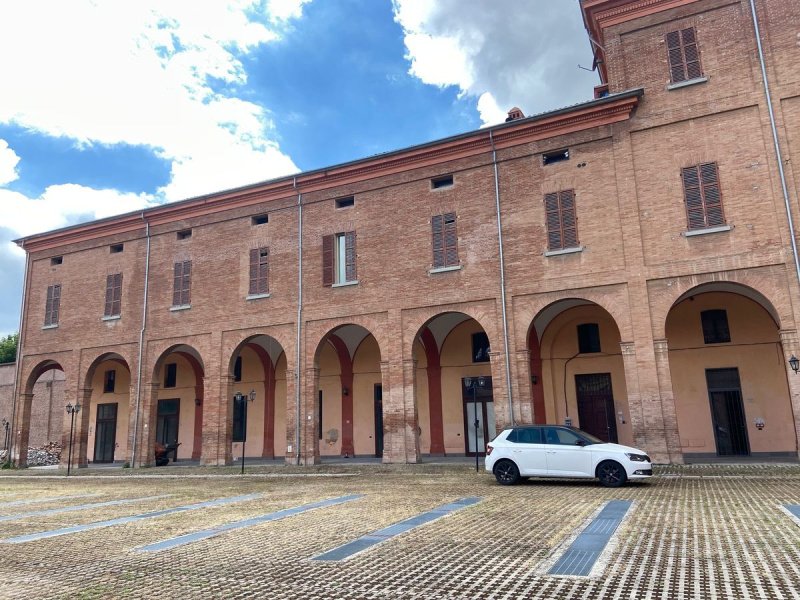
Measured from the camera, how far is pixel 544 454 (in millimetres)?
12906

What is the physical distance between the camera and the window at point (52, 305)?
26.3 meters

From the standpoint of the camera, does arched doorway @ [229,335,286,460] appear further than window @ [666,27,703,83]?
Yes

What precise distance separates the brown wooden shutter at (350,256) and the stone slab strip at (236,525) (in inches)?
404

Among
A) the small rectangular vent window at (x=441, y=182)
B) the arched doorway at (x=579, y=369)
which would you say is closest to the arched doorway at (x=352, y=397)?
the arched doorway at (x=579, y=369)

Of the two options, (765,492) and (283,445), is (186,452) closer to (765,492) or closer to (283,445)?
(283,445)

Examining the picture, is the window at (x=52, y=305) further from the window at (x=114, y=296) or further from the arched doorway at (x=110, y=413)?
the arched doorway at (x=110, y=413)

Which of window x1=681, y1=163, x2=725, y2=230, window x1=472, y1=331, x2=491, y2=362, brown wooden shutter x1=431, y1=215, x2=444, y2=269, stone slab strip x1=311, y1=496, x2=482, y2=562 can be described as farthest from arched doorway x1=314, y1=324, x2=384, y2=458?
stone slab strip x1=311, y1=496, x2=482, y2=562

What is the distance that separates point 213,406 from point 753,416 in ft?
61.0

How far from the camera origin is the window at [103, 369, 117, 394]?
97.7 feet

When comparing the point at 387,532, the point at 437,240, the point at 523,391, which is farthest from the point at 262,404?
the point at 387,532

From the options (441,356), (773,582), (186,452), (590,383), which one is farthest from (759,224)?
(186,452)

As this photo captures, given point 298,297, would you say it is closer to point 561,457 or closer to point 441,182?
point 441,182

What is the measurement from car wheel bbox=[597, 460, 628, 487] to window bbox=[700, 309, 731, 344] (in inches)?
371

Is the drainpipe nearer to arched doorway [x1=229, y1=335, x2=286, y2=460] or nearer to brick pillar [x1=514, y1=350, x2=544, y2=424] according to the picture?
arched doorway [x1=229, y1=335, x2=286, y2=460]
